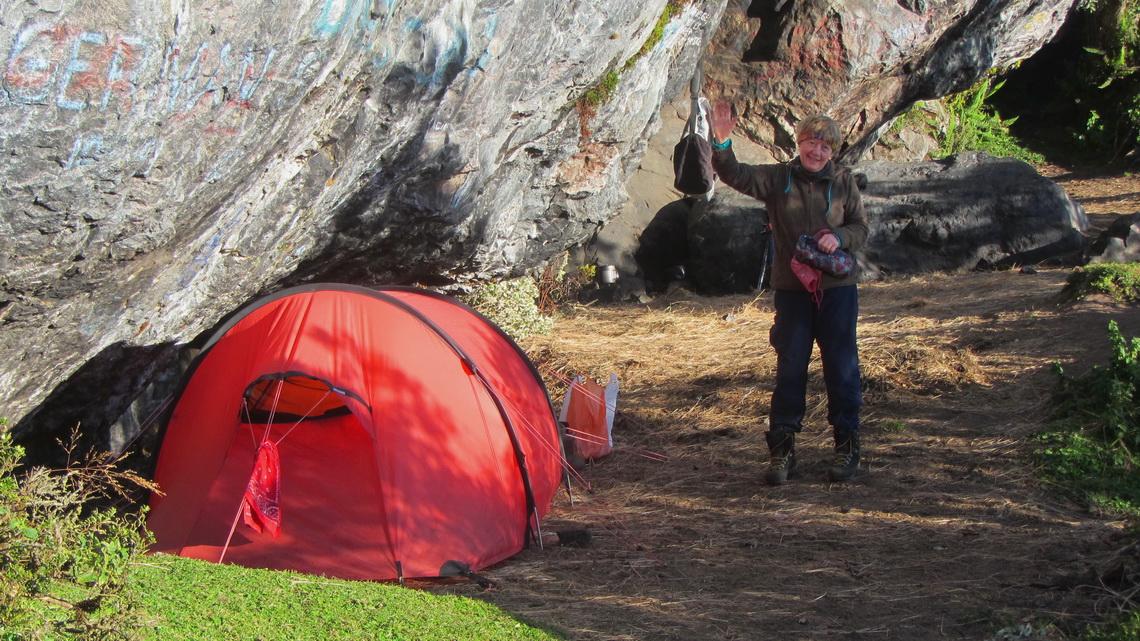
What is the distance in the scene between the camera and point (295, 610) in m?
3.59

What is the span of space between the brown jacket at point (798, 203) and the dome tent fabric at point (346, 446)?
→ 1.70 meters

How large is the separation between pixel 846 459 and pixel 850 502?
0.32 m

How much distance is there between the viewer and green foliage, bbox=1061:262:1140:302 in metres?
7.03

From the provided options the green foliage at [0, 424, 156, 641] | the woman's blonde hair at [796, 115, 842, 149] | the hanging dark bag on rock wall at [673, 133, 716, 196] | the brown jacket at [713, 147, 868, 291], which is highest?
the woman's blonde hair at [796, 115, 842, 149]

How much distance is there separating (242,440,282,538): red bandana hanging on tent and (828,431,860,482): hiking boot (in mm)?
2948

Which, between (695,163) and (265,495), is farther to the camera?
(695,163)

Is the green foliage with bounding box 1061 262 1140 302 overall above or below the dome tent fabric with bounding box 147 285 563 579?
above

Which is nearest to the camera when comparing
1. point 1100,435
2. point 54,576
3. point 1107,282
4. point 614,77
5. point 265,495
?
point 54,576

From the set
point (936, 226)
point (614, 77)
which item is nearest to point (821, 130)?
point (614, 77)

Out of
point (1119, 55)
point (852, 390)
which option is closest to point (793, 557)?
point (852, 390)

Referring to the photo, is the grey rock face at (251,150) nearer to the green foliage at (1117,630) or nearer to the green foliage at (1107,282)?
the green foliage at (1107,282)

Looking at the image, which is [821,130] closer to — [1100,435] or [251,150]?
[1100,435]

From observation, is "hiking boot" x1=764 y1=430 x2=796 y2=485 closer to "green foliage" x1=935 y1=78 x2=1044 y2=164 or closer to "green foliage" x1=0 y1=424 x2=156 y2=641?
"green foliage" x1=0 y1=424 x2=156 y2=641

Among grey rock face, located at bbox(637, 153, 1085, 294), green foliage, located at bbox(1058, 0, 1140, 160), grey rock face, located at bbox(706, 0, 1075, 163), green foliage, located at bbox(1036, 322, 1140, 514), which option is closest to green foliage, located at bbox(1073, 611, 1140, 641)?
green foliage, located at bbox(1036, 322, 1140, 514)
